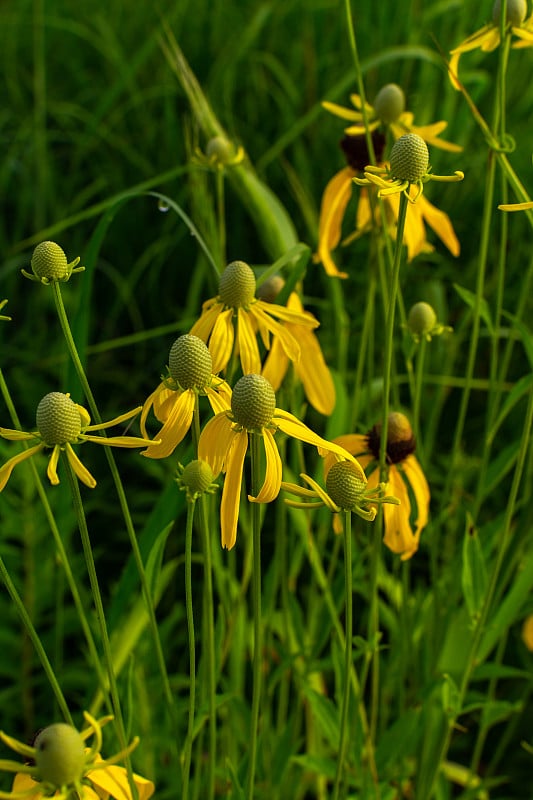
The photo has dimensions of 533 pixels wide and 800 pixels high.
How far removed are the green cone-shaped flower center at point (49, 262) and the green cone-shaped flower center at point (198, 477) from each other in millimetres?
127

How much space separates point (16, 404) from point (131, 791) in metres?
0.99

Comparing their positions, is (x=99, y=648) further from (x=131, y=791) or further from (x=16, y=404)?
(x=16, y=404)

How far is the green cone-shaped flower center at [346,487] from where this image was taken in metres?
0.50

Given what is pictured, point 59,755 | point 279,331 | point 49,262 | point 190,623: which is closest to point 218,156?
point 279,331

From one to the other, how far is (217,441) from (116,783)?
21 cm

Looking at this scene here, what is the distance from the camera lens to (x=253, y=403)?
0.47m

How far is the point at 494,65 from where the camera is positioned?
5.43ft

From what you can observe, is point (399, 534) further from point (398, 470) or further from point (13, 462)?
point (13, 462)

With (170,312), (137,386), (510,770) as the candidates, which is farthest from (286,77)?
(510,770)

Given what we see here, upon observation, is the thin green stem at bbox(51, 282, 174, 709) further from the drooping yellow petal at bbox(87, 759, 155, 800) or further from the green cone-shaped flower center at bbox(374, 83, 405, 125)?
the green cone-shaped flower center at bbox(374, 83, 405, 125)

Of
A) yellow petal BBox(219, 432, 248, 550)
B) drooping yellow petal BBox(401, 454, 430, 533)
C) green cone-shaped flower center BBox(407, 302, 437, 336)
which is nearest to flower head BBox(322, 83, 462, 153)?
green cone-shaped flower center BBox(407, 302, 437, 336)

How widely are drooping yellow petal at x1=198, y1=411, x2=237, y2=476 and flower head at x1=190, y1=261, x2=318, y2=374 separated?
10 centimetres

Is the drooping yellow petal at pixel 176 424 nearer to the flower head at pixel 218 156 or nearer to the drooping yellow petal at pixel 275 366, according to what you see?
the drooping yellow petal at pixel 275 366

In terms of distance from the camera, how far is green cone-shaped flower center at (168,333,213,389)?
0.50 metres
